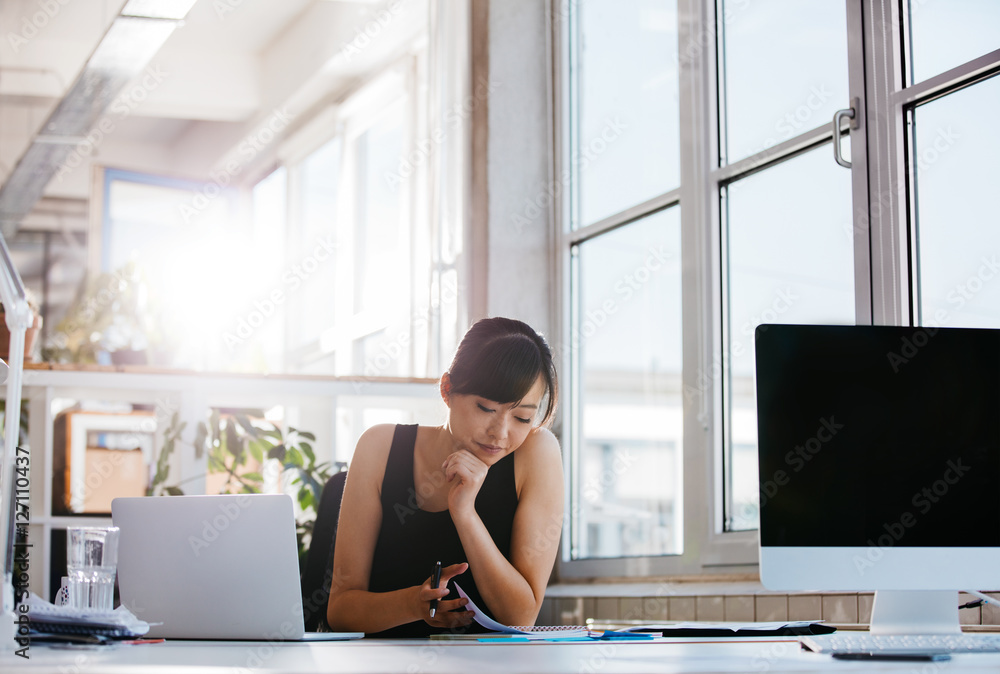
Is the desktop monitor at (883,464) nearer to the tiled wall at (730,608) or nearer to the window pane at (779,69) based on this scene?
the tiled wall at (730,608)

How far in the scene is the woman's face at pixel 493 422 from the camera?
2193mm

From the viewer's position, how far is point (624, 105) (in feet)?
12.0

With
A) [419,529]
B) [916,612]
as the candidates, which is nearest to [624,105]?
[419,529]

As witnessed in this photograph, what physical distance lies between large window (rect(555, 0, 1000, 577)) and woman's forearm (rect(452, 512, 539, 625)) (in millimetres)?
700

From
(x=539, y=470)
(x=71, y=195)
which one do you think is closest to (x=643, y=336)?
(x=539, y=470)

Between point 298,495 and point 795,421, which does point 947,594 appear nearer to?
point 795,421

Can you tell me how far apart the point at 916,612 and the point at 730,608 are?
1143 mm

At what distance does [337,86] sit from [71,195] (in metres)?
3.25

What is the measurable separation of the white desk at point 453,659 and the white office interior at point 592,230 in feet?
1.07

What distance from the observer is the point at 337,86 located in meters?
5.39

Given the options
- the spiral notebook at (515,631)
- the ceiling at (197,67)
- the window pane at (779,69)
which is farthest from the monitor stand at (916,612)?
the ceiling at (197,67)

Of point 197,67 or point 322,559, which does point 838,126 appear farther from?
point 197,67

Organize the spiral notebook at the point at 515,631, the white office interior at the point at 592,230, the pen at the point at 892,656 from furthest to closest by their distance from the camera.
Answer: the white office interior at the point at 592,230
the spiral notebook at the point at 515,631
the pen at the point at 892,656

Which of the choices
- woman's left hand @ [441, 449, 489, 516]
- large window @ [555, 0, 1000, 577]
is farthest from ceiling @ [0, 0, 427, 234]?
woman's left hand @ [441, 449, 489, 516]
